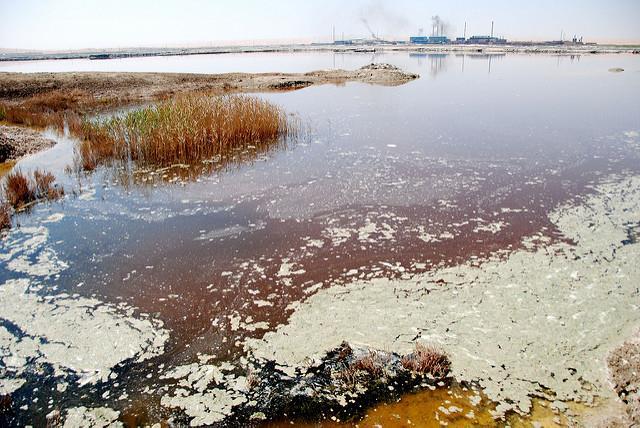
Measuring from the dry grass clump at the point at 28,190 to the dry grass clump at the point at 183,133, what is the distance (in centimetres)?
144

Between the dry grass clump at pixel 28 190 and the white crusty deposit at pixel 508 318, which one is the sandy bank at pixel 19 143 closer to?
the dry grass clump at pixel 28 190

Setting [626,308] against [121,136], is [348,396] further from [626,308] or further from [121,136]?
[121,136]

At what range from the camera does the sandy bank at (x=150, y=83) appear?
21875 mm

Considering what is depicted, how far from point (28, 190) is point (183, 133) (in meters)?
3.80

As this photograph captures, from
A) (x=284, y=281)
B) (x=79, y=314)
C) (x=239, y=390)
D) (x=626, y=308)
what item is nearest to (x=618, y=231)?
(x=626, y=308)

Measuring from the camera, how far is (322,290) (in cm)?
543

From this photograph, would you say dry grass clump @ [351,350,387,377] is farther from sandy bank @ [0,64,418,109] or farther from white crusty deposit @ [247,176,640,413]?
sandy bank @ [0,64,418,109]

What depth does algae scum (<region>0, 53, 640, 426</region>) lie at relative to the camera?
3760 millimetres

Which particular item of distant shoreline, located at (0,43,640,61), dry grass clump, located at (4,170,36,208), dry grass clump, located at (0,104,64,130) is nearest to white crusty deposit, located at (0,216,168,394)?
dry grass clump, located at (4,170,36,208)

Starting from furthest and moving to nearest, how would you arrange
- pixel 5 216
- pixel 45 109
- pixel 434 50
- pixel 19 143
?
pixel 434 50 → pixel 45 109 → pixel 19 143 → pixel 5 216

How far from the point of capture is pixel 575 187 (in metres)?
8.68

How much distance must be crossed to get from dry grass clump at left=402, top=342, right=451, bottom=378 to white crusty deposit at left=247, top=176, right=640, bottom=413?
11 cm

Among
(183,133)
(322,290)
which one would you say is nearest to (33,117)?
(183,133)

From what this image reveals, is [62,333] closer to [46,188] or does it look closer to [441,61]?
[46,188]
